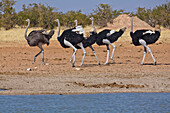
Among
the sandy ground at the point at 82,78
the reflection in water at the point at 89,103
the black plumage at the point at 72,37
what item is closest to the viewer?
the reflection in water at the point at 89,103

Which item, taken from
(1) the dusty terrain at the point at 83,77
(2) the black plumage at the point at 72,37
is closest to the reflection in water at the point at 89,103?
(1) the dusty terrain at the point at 83,77

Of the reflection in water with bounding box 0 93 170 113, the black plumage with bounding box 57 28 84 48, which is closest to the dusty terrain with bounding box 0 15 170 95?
the reflection in water with bounding box 0 93 170 113

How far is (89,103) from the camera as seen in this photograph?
8500 mm

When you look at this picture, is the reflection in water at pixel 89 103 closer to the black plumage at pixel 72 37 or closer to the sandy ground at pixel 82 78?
the sandy ground at pixel 82 78

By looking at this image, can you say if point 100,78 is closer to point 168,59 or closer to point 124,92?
point 124,92

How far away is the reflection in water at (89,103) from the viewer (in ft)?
26.6

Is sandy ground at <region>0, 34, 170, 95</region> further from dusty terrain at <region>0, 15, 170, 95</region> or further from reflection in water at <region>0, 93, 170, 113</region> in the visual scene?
reflection in water at <region>0, 93, 170, 113</region>

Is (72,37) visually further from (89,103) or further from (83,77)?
(89,103)

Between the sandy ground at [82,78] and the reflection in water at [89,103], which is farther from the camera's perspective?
the sandy ground at [82,78]

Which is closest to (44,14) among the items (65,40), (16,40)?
(16,40)

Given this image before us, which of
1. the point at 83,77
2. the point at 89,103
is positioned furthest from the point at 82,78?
the point at 89,103

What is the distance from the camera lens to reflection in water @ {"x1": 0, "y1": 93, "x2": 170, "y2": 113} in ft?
26.6

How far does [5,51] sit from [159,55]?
755cm

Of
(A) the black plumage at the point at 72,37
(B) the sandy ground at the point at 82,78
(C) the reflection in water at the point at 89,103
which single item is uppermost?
(A) the black plumage at the point at 72,37
